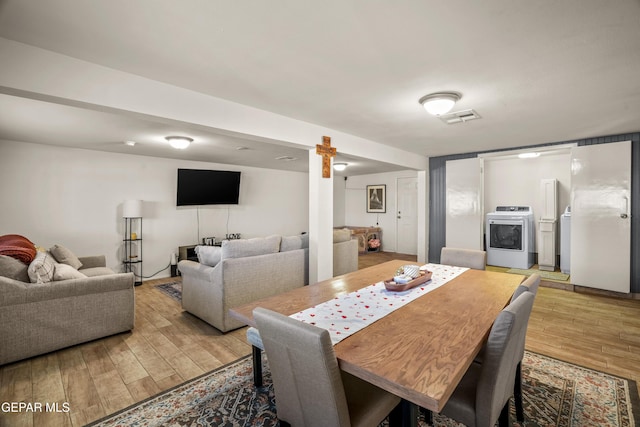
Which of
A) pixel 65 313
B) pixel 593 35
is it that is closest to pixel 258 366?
pixel 65 313

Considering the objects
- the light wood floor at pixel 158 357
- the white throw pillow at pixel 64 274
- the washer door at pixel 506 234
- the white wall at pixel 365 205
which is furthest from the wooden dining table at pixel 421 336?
the white wall at pixel 365 205

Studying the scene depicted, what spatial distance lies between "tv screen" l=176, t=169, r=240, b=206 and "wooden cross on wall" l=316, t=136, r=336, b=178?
10.7ft

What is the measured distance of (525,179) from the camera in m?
6.35

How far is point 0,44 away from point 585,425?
4156mm

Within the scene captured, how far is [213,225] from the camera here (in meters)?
6.55

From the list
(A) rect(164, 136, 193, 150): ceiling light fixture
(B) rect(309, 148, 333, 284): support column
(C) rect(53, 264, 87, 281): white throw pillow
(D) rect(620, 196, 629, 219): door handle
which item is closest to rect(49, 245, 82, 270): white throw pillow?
(C) rect(53, 264, 87, 281): white throw pillow

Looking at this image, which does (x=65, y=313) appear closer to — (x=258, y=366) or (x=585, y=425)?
(x=258, y=366)

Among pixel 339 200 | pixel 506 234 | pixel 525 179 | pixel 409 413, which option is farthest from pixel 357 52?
pixel 339 200

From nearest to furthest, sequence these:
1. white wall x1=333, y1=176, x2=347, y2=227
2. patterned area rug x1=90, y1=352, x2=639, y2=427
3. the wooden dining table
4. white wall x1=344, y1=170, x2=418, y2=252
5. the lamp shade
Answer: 1. the wooden dining table
2. patterned area rug x1=90, y1=352, x2=639, y2=427
3. the lamp shade
4. white wall x1=344, y1=170, x2=418, y2=252
5. white wall x1=333, y1=176, x2=347, y2=227

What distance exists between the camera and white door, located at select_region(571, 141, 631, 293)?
4105mm

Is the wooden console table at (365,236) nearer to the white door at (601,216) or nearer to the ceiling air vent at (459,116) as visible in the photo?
the white door at (601,216)

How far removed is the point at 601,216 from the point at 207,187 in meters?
6.64

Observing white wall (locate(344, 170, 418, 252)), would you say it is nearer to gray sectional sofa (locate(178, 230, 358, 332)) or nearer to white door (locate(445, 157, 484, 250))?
white door (locate(445, 157, 484, 250))

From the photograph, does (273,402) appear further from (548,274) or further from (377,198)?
(377,198)
